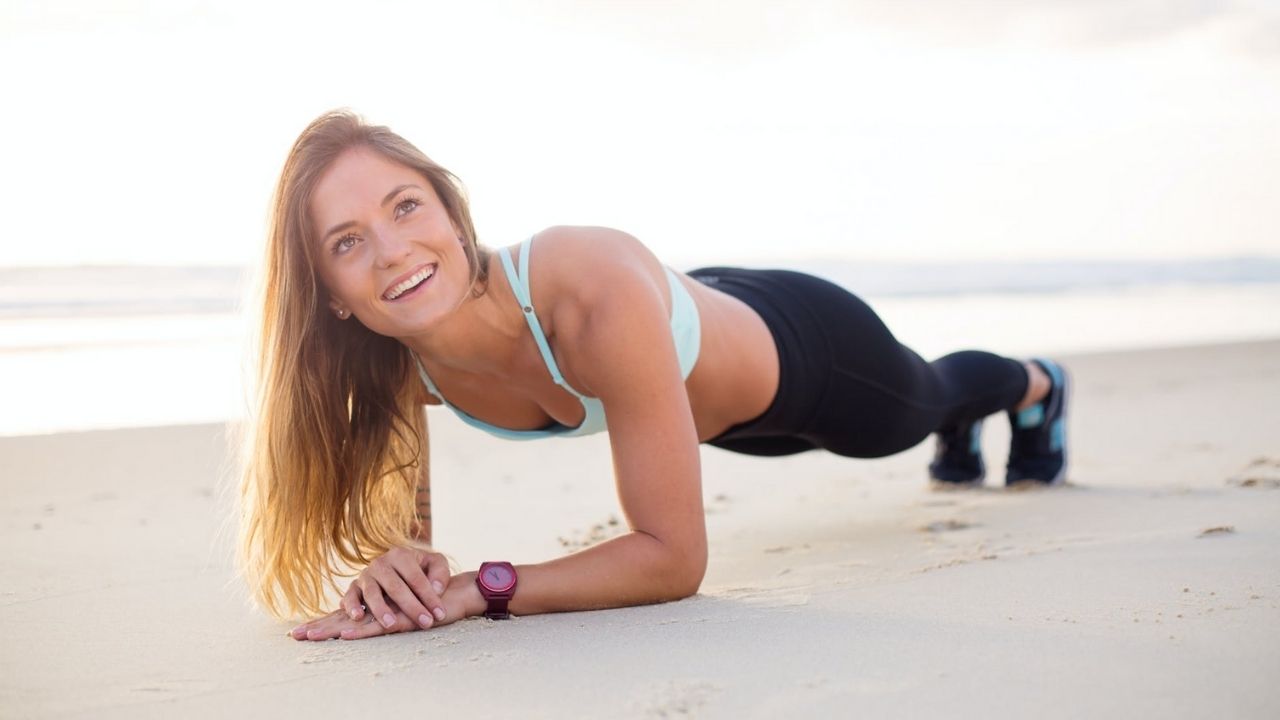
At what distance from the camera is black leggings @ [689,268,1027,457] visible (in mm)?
3312

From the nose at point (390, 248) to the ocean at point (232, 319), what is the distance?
1.65ft

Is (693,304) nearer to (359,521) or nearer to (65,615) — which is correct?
(359,521)

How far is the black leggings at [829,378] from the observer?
10.9ft

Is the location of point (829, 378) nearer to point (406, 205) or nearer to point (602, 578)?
point (602, 578)

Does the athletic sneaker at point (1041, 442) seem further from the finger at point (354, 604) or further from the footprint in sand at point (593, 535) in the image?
the finger at point (354, 604)

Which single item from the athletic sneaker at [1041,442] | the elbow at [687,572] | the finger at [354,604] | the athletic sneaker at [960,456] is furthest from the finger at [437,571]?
the athletic sneaker at [1041,442]

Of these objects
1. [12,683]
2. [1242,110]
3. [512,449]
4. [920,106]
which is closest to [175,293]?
[512,449]

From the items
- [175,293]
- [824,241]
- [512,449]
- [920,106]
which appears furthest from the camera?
[920,106]

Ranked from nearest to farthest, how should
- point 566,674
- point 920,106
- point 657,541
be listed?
1. point 566,674
2. point 657,541
3. point 920,106

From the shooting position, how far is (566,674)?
187 cm

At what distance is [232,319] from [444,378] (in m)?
6.72

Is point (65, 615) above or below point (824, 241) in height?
below

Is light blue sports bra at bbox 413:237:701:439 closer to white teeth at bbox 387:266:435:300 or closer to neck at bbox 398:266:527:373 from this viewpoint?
neck at bbox 398:266:527:373

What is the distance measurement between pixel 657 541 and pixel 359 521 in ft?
2.69
